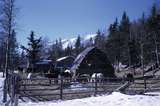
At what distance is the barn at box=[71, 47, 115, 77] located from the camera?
4297cm

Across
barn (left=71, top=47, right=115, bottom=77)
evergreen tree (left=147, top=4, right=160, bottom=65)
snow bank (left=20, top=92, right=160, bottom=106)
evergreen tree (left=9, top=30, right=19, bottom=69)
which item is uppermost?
evergreen tree (left=147, top=4, right=160, bottom=65)

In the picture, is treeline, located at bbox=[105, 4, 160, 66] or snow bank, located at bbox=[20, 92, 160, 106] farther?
treeline, located at bbox=[105, 4, 160, 66]

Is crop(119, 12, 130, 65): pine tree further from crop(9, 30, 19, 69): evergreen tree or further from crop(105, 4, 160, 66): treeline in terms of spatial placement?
crop(9, 30, 19, 69): evergreen tree

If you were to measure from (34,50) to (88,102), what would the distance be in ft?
169

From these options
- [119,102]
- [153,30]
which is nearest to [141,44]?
[153,30]

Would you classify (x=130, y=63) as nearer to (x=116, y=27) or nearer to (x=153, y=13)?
(x=153, y=13)

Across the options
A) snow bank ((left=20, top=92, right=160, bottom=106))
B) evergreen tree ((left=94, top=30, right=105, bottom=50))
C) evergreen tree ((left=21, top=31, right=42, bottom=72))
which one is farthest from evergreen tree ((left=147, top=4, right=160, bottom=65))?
snow bank ((left=20, top=92, right=160, bottom=106))

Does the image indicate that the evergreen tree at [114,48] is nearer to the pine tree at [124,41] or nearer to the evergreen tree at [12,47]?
the pine tree at [124,41]

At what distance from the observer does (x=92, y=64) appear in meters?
43.8

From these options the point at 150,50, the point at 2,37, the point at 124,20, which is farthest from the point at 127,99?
the point at 124,20

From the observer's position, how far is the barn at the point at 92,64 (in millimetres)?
42969

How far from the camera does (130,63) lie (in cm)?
6800

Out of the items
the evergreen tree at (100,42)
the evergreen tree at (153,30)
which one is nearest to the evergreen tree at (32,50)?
the evergreen tree at (100,42)

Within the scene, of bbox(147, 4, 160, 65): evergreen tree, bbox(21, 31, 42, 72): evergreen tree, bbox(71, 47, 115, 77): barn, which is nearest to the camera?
bbox(71, 47, 115, 77): barn
